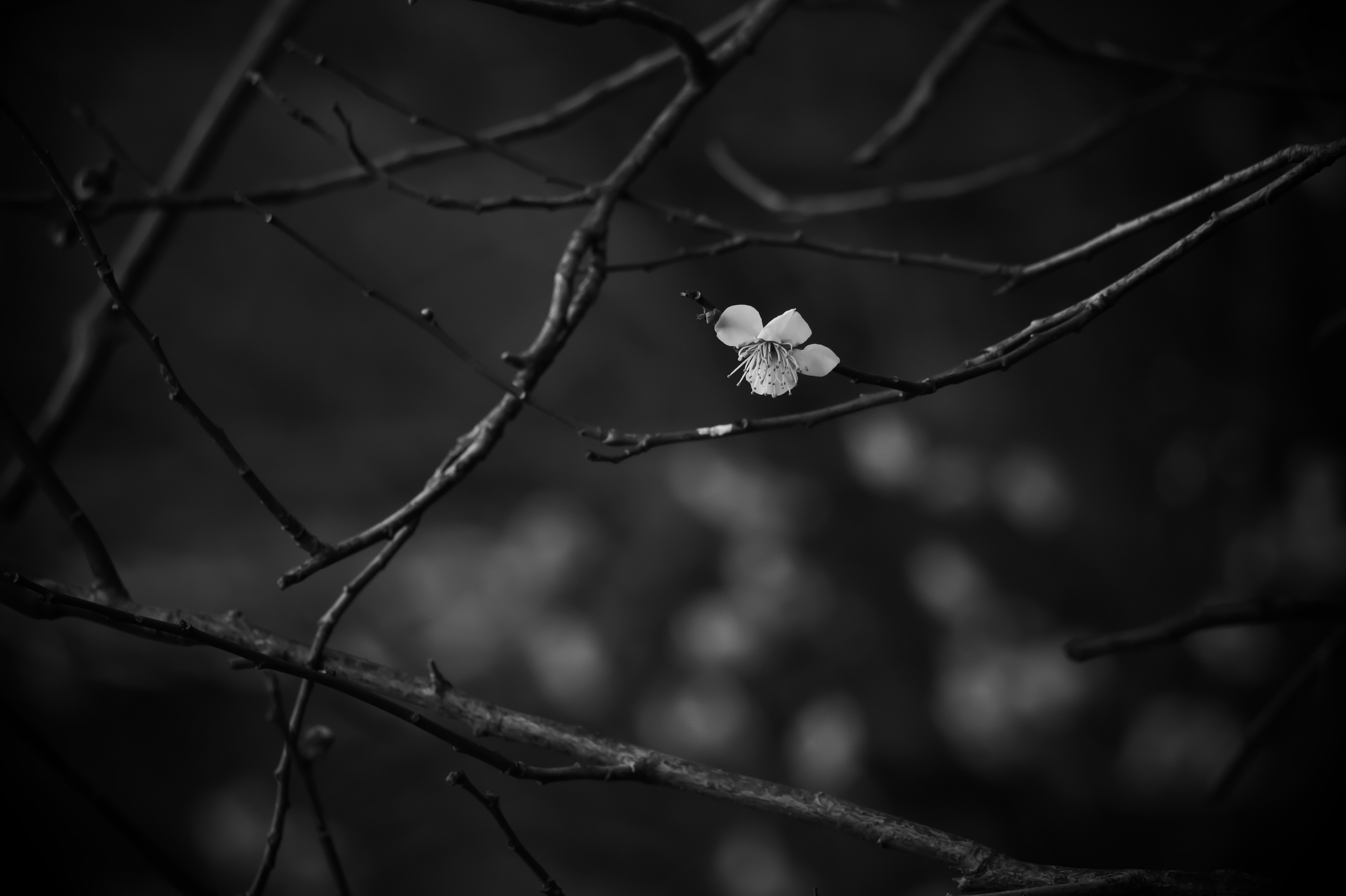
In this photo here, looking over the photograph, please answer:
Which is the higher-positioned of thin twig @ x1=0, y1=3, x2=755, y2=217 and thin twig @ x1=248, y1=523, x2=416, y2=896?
thin twig @ x1=0, y1=3, x2=755, y2=217

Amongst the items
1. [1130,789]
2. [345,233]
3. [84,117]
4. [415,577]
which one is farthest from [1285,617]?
[345,233]

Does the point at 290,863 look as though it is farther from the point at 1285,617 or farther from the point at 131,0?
the point at 131,0

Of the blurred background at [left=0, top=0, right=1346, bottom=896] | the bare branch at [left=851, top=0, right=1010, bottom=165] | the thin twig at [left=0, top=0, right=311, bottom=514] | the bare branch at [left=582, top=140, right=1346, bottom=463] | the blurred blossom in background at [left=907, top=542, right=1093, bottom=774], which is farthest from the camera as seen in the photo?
the blurred blossom in background at [left=907, top=542, right=1093, bottom=774]

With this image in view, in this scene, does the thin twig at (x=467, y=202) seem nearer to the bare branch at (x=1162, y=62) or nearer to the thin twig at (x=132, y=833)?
the thin twig at (x=132, y=833)

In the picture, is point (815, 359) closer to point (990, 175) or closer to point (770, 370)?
point (770, 370)

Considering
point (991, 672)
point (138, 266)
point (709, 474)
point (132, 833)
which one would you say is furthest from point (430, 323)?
point (991, 672)

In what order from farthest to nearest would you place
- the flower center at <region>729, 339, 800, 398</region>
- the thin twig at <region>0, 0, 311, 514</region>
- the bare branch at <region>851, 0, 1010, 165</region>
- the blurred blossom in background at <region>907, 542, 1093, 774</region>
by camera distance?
the blurred blossom in background at <region>907, 542, 1093, 774</region>, the thin twig at <region>0, 0, 311, 514</region>, the bare branch at <region>851, 0, 1010, 165</region>, the flower center at <region>729, 339, 800, 398</region>

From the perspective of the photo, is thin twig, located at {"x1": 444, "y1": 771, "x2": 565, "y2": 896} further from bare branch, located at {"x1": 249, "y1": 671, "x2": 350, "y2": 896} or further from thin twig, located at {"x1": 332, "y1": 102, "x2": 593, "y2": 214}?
thin twig, located at {"x1": 332, "y1": 102, "x2": 593, "y2": 214}

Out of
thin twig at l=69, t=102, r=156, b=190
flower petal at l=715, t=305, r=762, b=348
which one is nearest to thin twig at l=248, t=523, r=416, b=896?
flower petal at l=715, t=305, r=762, b=348
